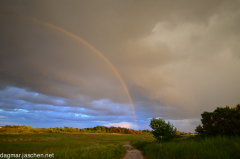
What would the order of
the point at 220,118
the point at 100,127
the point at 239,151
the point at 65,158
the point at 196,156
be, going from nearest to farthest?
1. the point at 239,151
2. the point at 196,156
3. the point at 65,158
4. the point at 220,118
5. the point at 100,127

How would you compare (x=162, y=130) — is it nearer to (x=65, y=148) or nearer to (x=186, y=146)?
(x=186, y=146)

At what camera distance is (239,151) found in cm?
829

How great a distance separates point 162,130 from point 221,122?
46.3ft

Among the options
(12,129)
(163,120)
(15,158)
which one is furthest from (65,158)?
(12,129)

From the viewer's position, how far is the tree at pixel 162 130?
1261 inches

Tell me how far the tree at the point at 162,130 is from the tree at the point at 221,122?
7.33 metres

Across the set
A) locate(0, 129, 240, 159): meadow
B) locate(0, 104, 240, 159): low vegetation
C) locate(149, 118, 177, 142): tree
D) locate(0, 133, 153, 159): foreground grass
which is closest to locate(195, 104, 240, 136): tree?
locate(0, 104, 240, 159): low vegetation

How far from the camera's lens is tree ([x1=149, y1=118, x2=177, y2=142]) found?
105ft

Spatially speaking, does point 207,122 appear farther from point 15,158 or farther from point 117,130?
point 117,130

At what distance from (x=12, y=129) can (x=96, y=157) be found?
74643 mm

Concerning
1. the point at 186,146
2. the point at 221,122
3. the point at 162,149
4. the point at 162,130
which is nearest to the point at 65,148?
the point at 162,149

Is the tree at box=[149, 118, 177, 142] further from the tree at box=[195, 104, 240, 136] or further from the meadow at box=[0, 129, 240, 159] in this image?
the tree at box=[195, 104, 240, 136]

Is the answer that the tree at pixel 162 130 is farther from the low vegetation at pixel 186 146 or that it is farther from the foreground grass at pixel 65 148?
the foreground grass at pixel 65 148

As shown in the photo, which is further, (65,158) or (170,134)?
(170,134)
